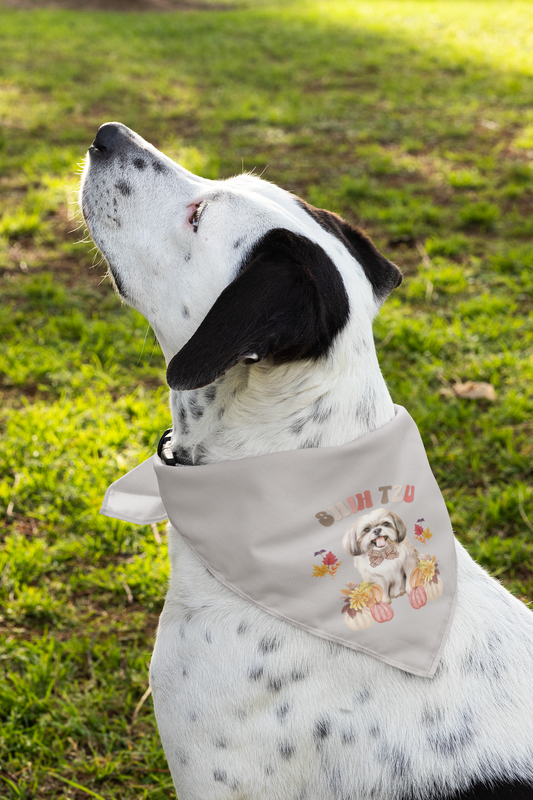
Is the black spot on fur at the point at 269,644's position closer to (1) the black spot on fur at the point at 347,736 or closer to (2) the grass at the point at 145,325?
(1) the black spot on fur at the point at 347,736

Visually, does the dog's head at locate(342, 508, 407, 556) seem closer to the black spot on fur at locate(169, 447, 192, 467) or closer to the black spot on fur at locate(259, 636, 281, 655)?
the black spot on fur at locate(259, 636, 281, 655)

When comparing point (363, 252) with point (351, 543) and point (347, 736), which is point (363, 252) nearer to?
point (351, 543)

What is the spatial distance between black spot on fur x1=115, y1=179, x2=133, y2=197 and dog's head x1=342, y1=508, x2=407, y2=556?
132 cm

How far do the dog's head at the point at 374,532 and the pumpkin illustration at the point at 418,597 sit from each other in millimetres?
144

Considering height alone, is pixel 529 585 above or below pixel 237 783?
below

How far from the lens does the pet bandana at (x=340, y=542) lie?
6.31 ft

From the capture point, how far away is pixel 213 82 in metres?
10.7

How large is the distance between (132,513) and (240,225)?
1262 mm

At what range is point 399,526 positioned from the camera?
79.7 inches

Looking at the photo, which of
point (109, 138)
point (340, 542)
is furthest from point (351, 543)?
point (109, 138)

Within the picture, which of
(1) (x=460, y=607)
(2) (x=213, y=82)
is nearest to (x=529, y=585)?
(1) (x=460, y=607)

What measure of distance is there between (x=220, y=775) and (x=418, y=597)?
2.46ft

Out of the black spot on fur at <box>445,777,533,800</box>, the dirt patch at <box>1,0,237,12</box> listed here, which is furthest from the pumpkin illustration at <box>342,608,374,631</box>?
the dirt patch at <box>1,0,237,12</box>

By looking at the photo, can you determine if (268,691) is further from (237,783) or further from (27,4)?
(27,4)
